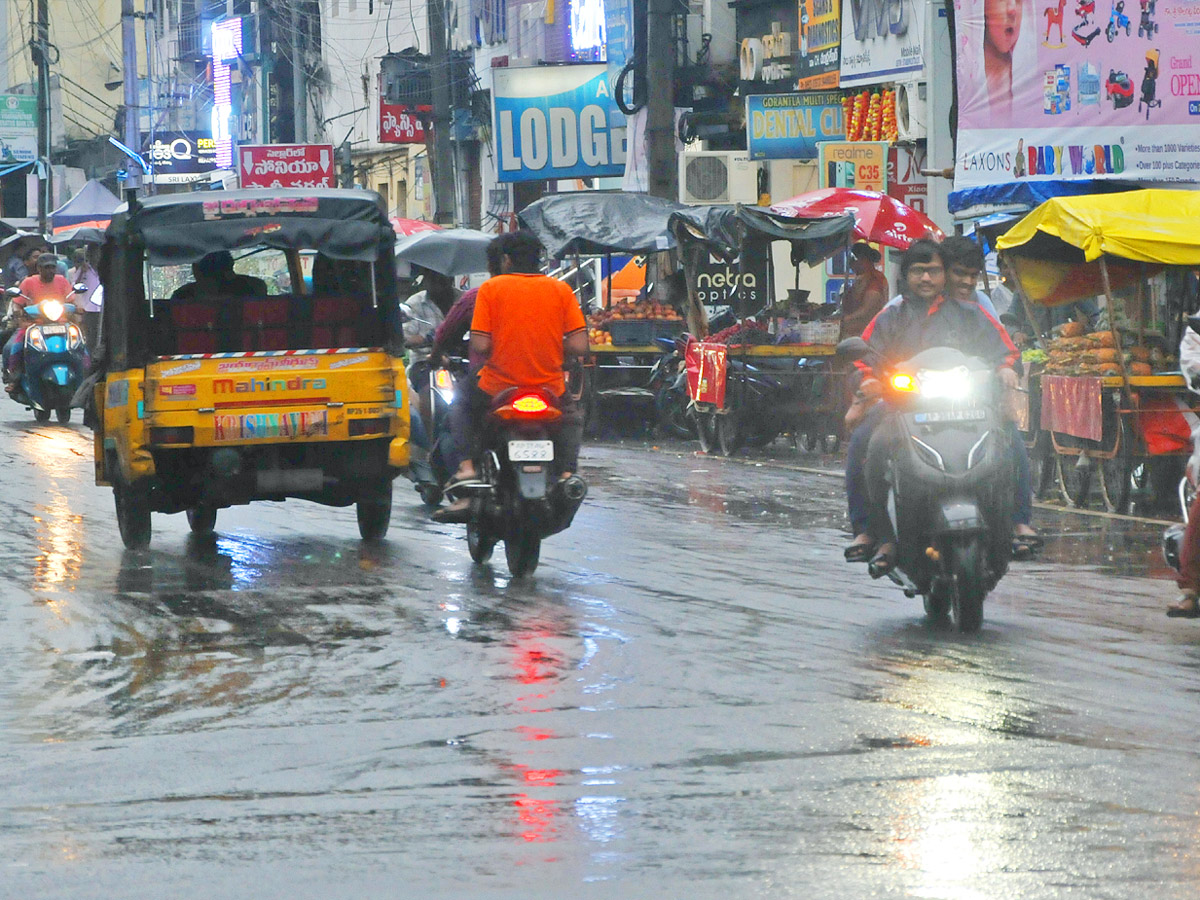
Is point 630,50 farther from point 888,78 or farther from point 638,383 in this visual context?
point 638,383

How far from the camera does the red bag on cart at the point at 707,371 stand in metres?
20.5

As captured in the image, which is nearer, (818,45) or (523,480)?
(523,480)

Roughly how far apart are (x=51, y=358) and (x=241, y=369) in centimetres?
1224

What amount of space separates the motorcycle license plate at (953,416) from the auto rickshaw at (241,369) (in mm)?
4040

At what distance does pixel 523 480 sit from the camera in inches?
409

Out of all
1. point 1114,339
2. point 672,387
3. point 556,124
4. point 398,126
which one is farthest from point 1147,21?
point 398,126

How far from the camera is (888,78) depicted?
1155 inches

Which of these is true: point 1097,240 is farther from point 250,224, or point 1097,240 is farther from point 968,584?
point 968,584

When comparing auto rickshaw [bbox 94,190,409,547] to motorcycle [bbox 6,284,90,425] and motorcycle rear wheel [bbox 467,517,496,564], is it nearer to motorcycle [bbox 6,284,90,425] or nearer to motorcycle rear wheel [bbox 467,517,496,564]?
motorcycle rear wheel [bbox 467,517,496,564]

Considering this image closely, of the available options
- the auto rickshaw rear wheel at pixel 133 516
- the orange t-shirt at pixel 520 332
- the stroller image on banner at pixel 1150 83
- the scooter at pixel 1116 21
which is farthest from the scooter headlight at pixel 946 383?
the scooter at pixel 1116 21

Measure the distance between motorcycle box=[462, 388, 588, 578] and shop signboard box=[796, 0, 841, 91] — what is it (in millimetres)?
21263

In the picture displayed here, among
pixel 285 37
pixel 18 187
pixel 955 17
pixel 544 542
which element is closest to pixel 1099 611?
pixel 544 542

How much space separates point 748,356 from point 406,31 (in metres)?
34.8

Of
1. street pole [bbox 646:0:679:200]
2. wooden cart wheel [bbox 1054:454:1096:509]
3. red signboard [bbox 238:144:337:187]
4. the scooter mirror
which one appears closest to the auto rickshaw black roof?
the scooter mirror
